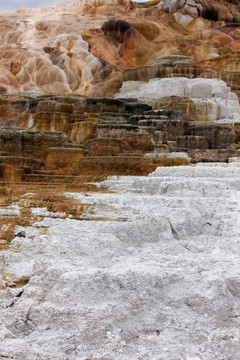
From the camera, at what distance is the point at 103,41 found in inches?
968

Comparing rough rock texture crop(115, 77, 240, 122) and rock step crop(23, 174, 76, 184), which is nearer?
rock step crop(23, 174, 76, 184)

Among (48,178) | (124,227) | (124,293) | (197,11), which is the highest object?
(124,293)

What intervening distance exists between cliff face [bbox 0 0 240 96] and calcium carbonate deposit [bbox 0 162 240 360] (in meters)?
Answer: 14.6

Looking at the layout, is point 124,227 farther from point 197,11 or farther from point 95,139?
point 197,11

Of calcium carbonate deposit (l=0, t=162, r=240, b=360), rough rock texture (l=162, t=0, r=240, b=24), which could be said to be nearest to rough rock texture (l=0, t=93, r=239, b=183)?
calcium carbonate deposit (l=0, t=162, r=240, b=360)

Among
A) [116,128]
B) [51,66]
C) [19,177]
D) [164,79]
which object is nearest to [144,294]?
[19,177]

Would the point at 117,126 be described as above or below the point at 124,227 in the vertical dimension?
below

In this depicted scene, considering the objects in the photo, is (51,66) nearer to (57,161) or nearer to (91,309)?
(57,161)

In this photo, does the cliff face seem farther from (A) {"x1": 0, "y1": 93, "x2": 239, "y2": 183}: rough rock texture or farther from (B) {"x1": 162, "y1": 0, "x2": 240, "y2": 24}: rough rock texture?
(A) {"x1": 0, "y1": 93, "x2": 239, "y2": 183}: rough rock texture

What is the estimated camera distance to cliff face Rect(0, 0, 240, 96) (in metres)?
22.1

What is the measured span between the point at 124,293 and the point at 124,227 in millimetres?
1767

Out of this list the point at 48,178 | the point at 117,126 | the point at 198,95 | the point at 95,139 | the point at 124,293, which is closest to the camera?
the point at 124,293

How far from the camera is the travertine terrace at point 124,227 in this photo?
2.81m

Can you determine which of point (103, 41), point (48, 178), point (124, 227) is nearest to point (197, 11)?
point (103, 41)
